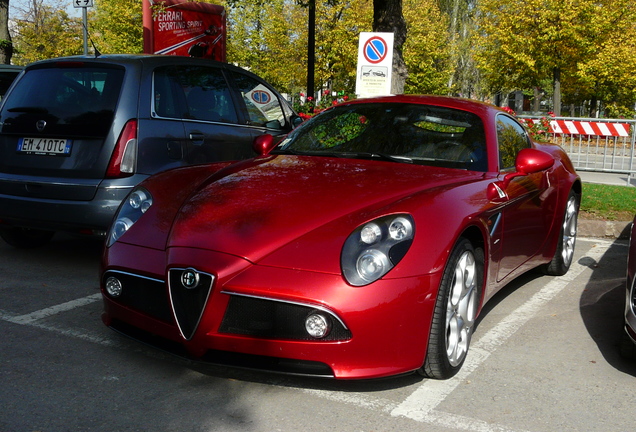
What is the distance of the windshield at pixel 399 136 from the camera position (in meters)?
4.62

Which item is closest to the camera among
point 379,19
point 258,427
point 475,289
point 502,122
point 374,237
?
point 258,427

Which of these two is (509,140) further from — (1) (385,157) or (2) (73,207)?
(2) (73,207)

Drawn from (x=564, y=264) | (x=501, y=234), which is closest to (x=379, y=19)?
(x=564, y=264)

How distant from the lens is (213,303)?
11.0ft

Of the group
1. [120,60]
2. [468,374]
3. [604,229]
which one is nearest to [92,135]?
[120,60]

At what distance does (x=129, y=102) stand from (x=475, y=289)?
3.14 metres

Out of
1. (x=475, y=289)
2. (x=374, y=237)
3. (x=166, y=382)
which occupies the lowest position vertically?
(x=166, y=382)

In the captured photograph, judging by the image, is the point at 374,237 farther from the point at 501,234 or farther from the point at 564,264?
the point at 564,264

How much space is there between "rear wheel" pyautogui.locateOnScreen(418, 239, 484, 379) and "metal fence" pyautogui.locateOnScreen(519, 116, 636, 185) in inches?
430

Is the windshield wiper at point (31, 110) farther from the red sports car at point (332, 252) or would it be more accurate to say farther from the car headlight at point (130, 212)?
the car headlight at point (130, 212)

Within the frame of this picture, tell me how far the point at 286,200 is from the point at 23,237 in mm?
3793

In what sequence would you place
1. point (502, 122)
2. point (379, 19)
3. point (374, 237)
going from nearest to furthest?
point (374, 237)
point (502, 122)
point (379, 19)

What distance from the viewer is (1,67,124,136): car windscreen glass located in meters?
5.84

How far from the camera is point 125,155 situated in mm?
5730
